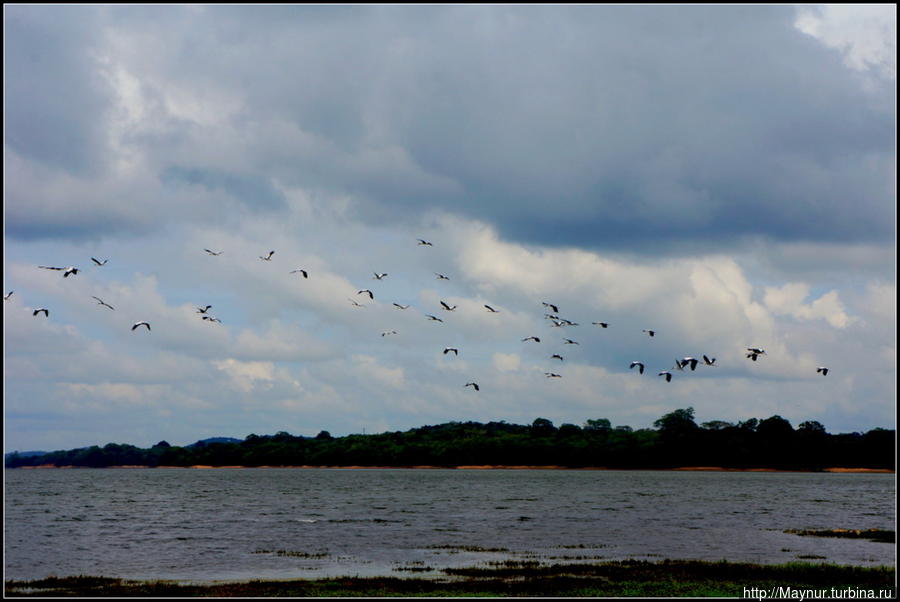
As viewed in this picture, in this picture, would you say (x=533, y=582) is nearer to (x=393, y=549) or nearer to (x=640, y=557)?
(x=640, y=557)

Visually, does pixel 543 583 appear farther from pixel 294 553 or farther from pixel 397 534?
pixel 397 534

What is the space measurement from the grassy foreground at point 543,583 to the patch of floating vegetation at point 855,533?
1926 centimetres

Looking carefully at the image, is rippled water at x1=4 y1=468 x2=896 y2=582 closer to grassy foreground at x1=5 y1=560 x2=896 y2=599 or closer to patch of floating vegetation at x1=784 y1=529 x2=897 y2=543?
patch of floating vegetation at x1=784 y1=529 x2=897 y2=543

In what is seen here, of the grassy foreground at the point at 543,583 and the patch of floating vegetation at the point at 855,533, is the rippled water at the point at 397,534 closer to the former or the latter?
the patch of floating vegetation at the point at 855,533

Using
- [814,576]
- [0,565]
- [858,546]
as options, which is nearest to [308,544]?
[0,565]

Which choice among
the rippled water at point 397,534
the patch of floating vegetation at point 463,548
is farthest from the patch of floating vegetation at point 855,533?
the patch of floating vegetation at point 463,548

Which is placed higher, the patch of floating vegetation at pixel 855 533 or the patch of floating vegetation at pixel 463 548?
the patch of floating vegetation at pixel 855 533

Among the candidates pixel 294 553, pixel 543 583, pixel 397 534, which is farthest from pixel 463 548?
pixel 543 583

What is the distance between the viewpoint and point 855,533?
6569 centimetres

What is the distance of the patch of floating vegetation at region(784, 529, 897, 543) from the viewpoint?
207 feet

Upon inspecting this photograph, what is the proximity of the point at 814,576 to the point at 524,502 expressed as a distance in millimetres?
62663

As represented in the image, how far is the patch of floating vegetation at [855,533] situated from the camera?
6297 cm

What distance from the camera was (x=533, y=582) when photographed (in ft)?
133

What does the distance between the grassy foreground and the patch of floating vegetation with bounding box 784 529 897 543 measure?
19.3m
